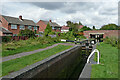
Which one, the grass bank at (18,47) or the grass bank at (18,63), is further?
the grass bank at (18,47)

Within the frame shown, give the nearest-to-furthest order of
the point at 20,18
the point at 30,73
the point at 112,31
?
the point at 30,73 < the point at 20,18 < the point at 112,31

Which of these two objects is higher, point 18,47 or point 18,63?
point 18,47

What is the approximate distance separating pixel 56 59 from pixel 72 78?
10.7ft

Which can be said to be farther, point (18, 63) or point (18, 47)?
point (18, 47)

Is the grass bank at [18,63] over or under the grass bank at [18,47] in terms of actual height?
under

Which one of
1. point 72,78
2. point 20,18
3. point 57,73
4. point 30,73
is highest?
point 20,18

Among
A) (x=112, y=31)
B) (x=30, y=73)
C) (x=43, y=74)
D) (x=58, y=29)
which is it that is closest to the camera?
(x=30, y=73)

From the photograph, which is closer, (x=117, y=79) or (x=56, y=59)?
(x=117, y=79)

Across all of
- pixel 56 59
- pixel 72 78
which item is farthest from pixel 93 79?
pixel 72 78

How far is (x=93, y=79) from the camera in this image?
4.94 metres

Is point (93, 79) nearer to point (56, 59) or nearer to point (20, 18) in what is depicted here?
point (56, 59)

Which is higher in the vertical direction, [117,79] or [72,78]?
[117,79]

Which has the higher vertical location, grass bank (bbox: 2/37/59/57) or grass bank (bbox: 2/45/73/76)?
grass bank (bbox: 2/37/59/57)

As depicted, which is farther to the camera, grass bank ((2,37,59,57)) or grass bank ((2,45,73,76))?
grass bank ((2,37,59,57))
